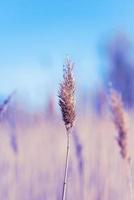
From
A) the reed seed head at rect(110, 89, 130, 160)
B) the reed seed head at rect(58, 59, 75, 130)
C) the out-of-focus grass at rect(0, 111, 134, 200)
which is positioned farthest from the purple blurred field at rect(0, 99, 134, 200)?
the reed seed head at rect(58, 59, 75, 130)

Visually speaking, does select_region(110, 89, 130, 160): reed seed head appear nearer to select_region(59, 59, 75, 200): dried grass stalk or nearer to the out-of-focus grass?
select_region(59, 59, 75, 200): dried grass stalk

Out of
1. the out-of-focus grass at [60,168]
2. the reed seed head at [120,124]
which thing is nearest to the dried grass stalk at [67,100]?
the reed seed head at [120,124]

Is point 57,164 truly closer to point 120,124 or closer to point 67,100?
point 120,124

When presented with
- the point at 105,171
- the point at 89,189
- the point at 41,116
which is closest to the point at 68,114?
the point at 89,189

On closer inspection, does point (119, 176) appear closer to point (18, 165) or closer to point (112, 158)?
point (112, 158)

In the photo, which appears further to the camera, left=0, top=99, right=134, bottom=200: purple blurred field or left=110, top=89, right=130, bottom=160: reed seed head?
left=0, top=99, right=134, bottom=200: purple blurred field

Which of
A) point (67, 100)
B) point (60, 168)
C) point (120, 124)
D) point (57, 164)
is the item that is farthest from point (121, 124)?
point (57, 164)
